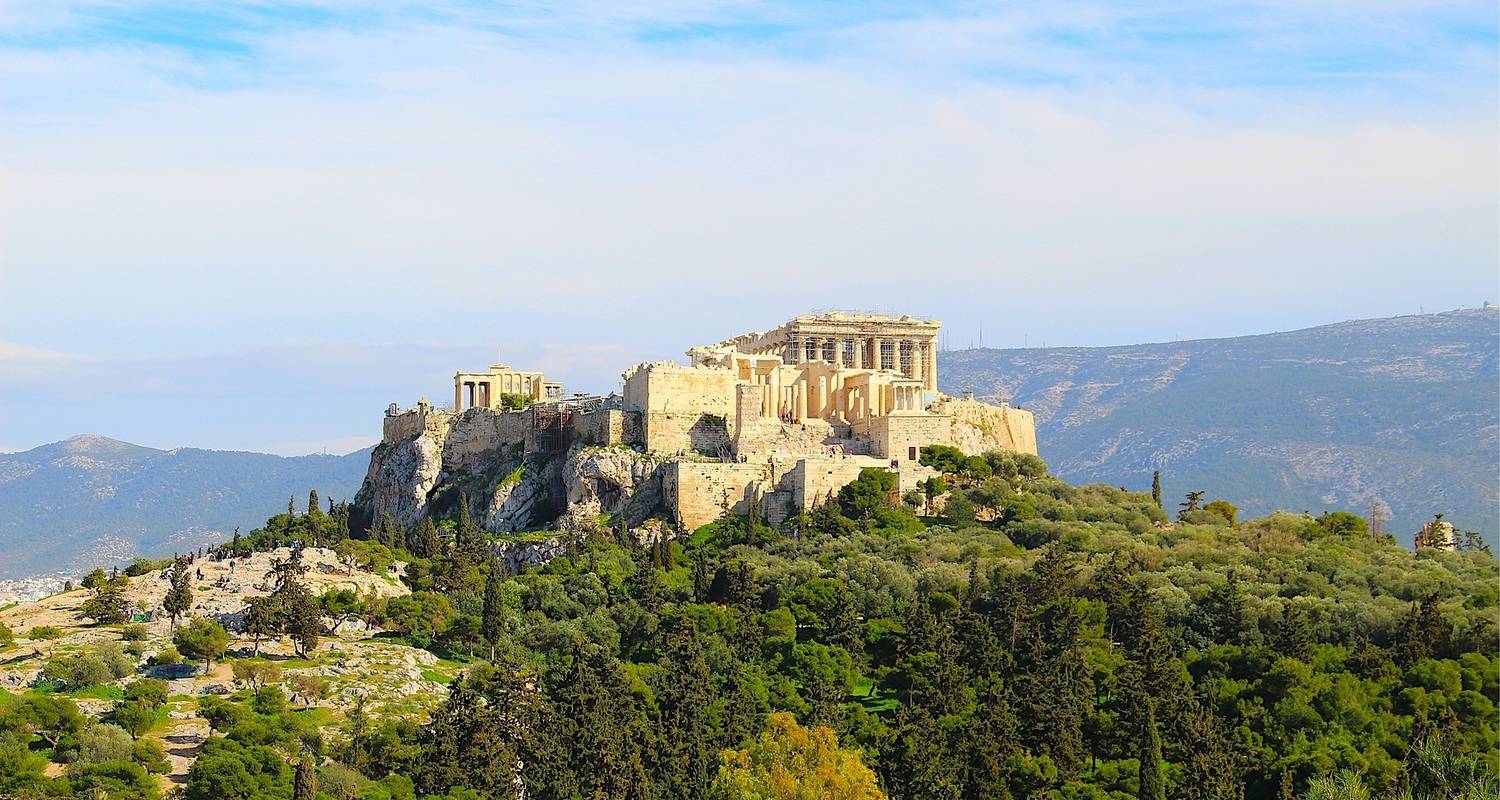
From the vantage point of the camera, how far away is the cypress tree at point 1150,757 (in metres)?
66.9

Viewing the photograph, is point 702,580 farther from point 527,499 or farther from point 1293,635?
point 1293,635

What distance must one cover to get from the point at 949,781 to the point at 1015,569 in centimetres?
2453

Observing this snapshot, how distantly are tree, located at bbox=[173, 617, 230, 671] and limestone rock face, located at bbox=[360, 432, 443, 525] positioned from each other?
3570 centimetres

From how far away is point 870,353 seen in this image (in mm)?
117250

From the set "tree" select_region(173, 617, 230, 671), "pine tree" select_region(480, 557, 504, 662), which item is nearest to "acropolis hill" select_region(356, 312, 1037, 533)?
"pine tree" select_region(480, 557, 504, 662)

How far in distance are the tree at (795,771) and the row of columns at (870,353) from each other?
5460cm

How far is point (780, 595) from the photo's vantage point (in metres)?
89.1

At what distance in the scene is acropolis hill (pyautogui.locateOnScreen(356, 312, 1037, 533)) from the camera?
101m

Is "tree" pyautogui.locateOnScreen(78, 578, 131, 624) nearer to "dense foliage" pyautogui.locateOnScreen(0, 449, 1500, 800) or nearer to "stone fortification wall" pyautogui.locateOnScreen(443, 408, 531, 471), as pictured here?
"dense foliage" pyautogui.locateOnScreen(0, 449, 1500, 800)

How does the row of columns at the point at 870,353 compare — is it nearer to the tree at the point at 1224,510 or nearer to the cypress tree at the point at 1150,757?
the tree at the point at 1224,510

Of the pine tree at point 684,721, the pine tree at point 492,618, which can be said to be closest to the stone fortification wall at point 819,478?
the pine tree at point 684,721

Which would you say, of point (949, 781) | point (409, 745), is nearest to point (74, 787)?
point (409, 745)

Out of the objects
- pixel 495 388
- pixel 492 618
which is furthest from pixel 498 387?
pixel 492 618

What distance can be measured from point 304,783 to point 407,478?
182 ft
